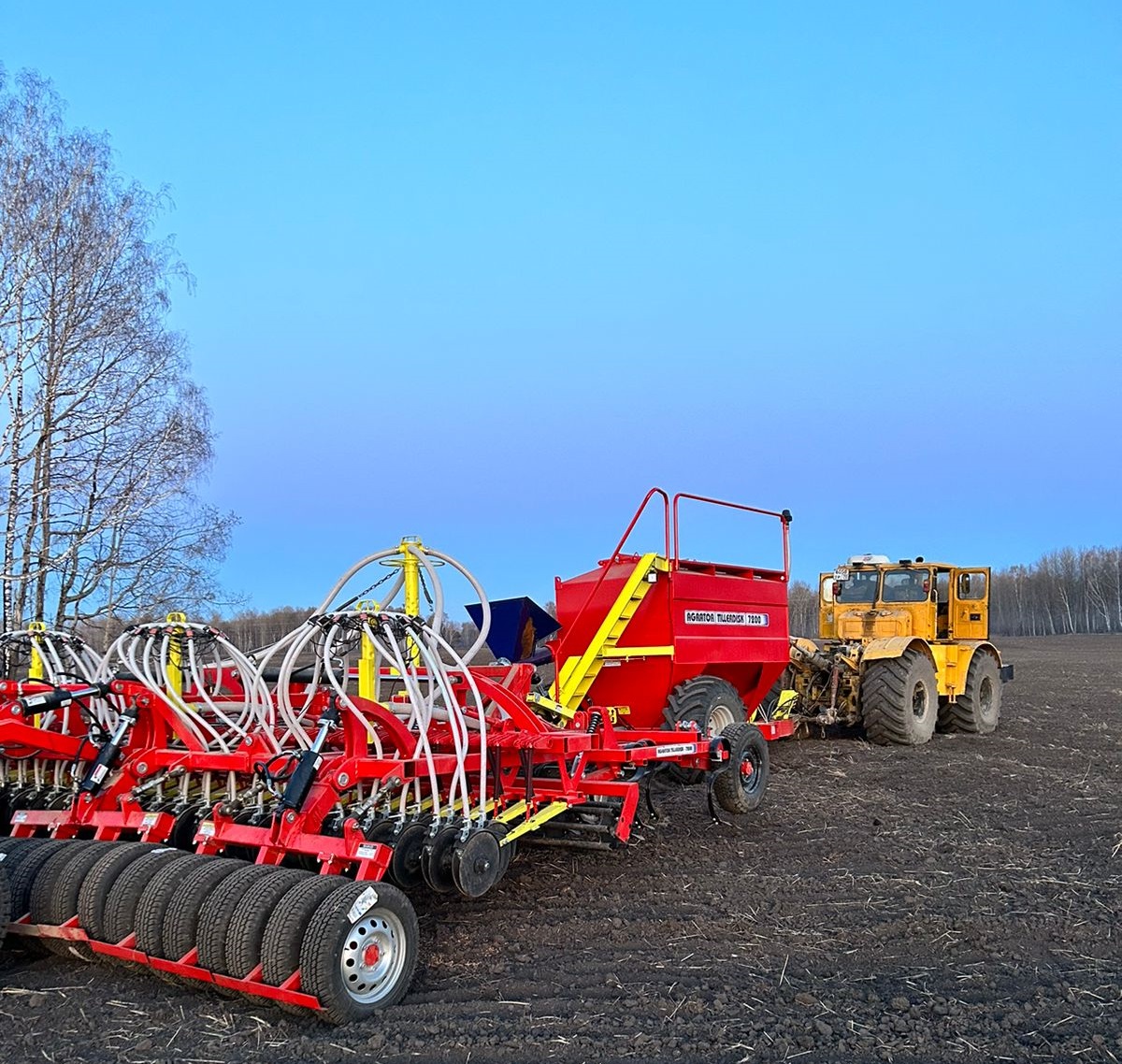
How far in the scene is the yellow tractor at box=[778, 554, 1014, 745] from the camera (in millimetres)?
11359

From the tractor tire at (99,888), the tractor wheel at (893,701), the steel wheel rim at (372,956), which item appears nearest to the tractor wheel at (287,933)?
the steel wheel rim at (372,956)

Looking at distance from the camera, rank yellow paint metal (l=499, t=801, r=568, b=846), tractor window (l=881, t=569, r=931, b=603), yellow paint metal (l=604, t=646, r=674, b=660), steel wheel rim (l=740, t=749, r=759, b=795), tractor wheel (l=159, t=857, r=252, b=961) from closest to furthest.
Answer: tractor wheel (l=159, t=857, r=252, b=961) → yellow paint metal (l=499, t=801, r=568, b=846) → steel wheel rim (l=740, t=749, r=759, b=795) → yellow paint metal (l=604, t=646, r=674, b=660) → tractor window (l=881, t=569, r=931, b=603)

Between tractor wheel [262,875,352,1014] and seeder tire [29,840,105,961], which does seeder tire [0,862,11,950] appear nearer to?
seeder tire [29,840,105,961]

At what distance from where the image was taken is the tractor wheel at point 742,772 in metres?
6.76

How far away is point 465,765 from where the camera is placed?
5.14 meters

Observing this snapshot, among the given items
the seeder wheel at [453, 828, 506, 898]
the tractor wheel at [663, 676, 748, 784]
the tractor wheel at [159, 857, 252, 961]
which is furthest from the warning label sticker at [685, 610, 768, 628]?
the tractor wheel at [159, 857, 252, 961]

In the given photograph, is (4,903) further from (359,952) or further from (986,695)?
(986,695)

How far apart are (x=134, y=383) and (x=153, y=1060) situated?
12807 mm

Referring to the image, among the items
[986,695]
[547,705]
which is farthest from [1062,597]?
[547,705]

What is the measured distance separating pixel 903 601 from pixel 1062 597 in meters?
55.8

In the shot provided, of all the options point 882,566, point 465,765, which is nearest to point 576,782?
point 465,765

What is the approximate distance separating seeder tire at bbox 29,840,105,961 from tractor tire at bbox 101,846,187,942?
0.22 metres

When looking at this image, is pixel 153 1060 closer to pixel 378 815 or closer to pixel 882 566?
pixel 378 815

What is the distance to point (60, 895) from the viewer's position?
432 cm
